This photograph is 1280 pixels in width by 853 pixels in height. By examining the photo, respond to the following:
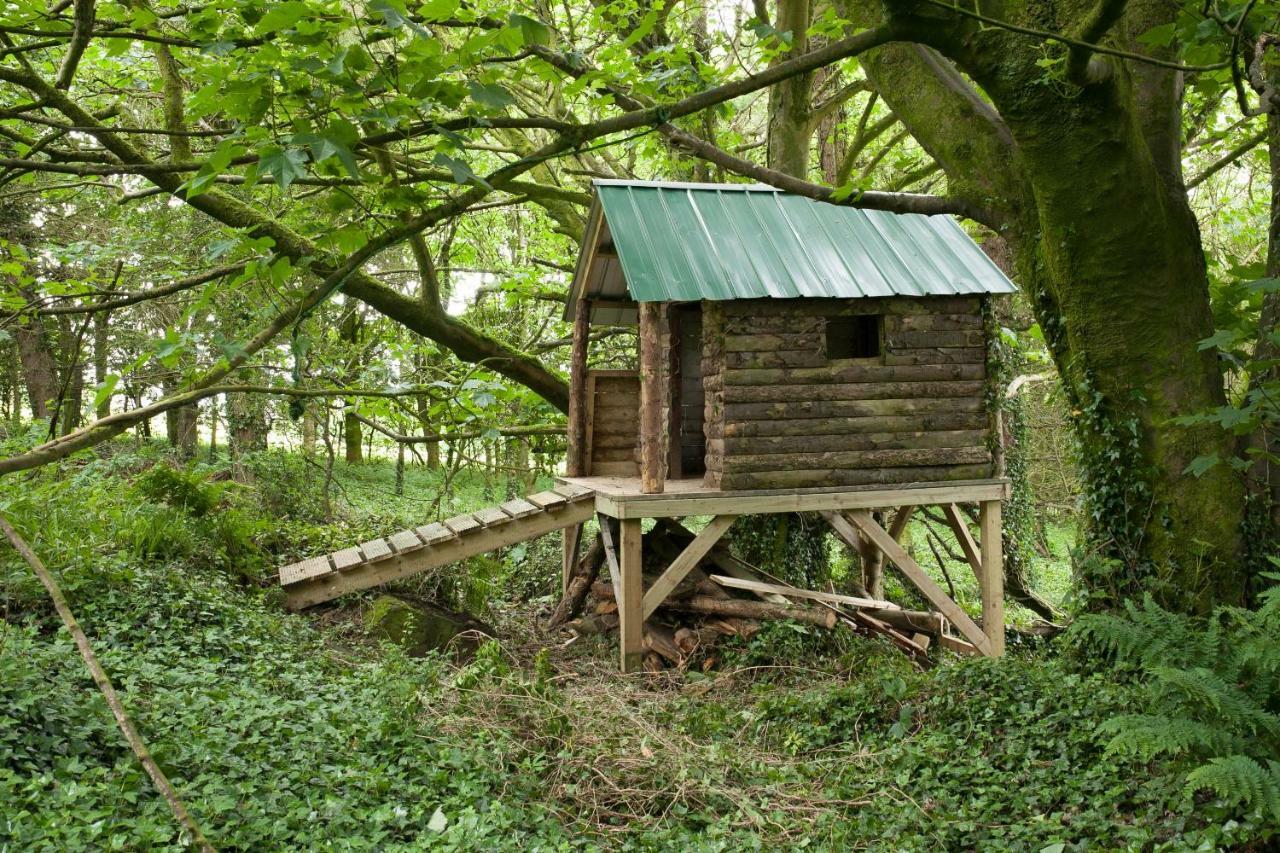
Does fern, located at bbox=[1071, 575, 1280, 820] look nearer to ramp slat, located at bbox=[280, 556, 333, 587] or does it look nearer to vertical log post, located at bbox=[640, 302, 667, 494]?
vertical log post, located at bbox=[640, 302, 667, 494]

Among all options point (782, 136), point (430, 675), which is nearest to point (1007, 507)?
point (782, 136)

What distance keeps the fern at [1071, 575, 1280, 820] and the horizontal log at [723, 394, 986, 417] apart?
4.15 m

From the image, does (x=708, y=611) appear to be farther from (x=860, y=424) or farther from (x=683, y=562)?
(x=860, y=424)

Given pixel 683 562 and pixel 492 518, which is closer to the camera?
pixel 683 562

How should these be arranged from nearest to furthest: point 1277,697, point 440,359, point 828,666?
point 1277,697 → point 828,666 → point 440,359

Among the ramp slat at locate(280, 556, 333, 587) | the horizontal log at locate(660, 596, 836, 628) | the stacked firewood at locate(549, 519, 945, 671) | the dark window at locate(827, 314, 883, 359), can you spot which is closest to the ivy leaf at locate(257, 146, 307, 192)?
the ramp slat at locate(280, 556, 333, 587)

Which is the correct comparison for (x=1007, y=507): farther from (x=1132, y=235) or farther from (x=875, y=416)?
(x=1132, y=235)

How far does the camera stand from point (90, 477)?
9500 mm

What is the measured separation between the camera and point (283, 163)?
2945 mm

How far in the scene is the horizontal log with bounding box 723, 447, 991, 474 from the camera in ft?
27.8

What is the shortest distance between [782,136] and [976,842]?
33.7 ft

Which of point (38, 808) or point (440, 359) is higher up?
point (440, 359)

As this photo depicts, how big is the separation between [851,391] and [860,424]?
34cm

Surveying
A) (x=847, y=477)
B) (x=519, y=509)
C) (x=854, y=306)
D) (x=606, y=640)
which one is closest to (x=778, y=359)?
(x=854, y=306)
